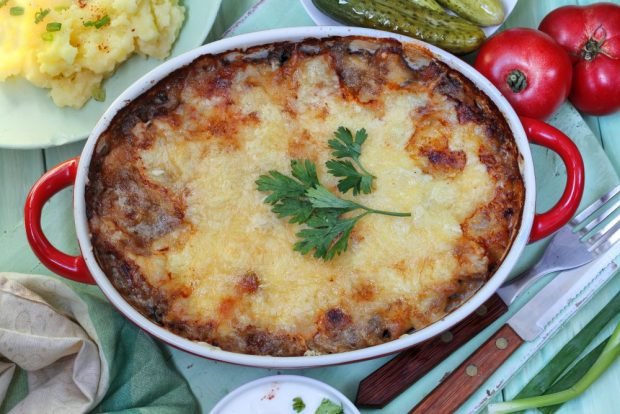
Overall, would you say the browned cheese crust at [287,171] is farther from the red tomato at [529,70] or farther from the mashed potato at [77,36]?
the mashed potato at [77,36]

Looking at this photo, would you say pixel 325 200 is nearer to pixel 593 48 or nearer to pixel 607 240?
pixel 607 240

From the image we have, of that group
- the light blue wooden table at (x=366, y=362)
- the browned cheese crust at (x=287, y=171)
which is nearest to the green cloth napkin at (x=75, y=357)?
the light blue wooden table at (x=366, y=362)

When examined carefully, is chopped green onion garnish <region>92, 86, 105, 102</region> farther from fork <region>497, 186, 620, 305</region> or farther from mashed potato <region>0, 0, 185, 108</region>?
fork <region>497, 186, 620, 305</region>

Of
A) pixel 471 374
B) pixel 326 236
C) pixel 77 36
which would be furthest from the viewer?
pixel 77 36

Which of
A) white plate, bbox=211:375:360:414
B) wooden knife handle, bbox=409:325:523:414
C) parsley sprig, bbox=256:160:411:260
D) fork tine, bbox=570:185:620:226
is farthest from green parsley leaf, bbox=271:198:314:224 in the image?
fork tine, bbox=570:185:620:226

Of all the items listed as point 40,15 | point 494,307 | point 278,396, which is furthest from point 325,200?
point 40,15
